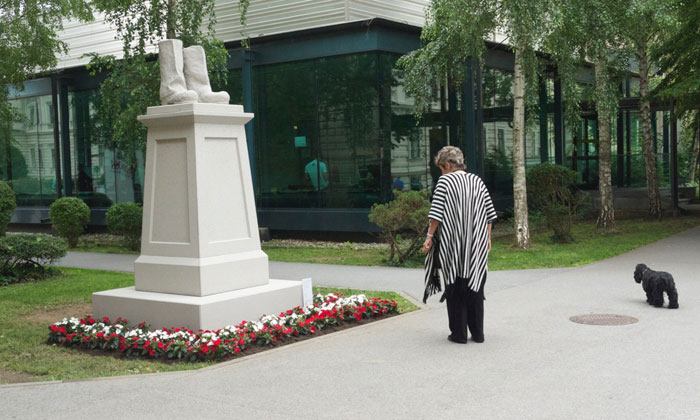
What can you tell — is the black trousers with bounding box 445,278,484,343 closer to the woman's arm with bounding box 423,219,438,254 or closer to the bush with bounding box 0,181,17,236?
the woman's arm with bounding box 423,219,438,254

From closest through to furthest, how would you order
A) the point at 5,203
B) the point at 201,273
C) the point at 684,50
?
the point at 201,273 → the point at 5,203 → the point at 684,50

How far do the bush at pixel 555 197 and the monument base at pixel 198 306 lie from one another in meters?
8.91

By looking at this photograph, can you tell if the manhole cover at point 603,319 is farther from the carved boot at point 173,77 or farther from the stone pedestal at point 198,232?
the carved boot at point 173,77

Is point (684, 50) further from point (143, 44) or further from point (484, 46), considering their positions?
point (143, 44)

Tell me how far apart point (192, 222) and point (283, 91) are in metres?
11.9

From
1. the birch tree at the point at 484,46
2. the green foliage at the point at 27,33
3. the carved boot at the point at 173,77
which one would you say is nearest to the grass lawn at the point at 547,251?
the birch tree at the point at 484,46

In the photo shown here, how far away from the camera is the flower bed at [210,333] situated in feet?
23.9

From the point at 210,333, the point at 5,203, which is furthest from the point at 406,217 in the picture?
the point at 5,203

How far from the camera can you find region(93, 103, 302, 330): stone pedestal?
8.20 metres

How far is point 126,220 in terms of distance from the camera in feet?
58.3

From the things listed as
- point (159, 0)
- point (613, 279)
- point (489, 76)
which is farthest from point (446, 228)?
point (489, 76)

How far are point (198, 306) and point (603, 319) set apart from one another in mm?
4320

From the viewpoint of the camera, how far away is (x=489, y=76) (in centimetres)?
2220

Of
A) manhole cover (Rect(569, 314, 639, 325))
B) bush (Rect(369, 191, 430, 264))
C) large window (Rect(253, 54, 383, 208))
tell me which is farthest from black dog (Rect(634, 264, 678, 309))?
large window (Rect(253, 54, 383, 208))
